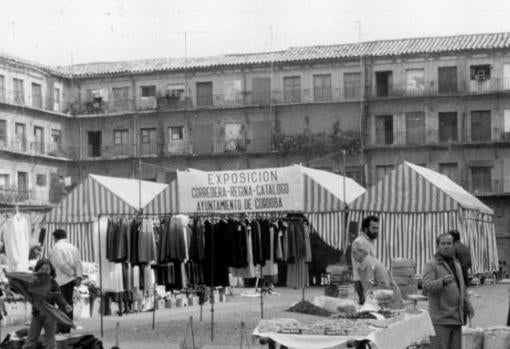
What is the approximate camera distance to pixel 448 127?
55438mm

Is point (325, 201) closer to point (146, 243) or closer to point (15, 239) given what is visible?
point (15, 239)

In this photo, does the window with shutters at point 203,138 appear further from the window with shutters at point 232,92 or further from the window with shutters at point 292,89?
the window with shutters at point 292,89

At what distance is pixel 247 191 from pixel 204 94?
4135 cm

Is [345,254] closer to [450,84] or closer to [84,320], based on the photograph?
[84,320]

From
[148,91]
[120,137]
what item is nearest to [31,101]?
[120,137]

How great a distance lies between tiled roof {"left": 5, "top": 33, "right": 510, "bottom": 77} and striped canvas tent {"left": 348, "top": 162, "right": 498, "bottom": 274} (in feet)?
78.9

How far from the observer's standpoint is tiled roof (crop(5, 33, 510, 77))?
55625mm

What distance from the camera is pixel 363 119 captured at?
56.3 meters

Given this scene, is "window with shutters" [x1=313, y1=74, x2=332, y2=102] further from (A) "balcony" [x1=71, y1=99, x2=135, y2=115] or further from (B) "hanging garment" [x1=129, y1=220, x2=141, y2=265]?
(B) "hanging garment" [x1=129, y1=220, x2=141, y2=265]

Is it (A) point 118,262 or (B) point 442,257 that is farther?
(A) point 118,262

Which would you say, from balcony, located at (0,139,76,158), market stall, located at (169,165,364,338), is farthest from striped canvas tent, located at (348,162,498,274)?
balcony, located at (0,139,76,158)

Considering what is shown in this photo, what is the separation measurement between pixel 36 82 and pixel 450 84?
863 inches

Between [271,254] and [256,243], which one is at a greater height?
[256,243]

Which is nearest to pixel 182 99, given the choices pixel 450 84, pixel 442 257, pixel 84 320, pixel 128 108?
pixel 128 108
